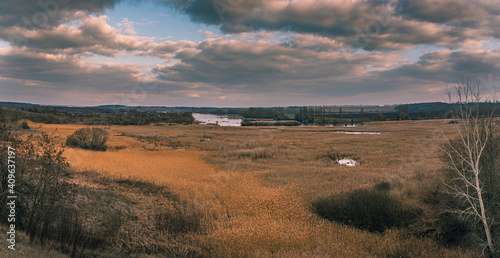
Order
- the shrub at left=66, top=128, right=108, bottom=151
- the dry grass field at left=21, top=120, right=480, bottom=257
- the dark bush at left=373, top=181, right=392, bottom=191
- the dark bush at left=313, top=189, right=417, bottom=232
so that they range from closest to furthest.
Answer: the dry grass field at left=21, top=120, right=480, bottom=257 → the dark bush at left=313, top=189, right=417, bottom=232 → the dark bush at left=373, top=181, right=392, bottom=191 → the shrub at left=66, top=128, right=108, bottom=151

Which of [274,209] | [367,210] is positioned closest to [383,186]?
[367,210]

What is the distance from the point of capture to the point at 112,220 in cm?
1071

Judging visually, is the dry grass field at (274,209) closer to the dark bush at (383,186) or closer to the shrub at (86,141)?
the dark bush at (383,186)

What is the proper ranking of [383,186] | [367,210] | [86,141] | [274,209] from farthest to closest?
[86,141]
[383,186]
[274,209]
[367,210]

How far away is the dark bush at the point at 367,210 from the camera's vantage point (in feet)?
40.1

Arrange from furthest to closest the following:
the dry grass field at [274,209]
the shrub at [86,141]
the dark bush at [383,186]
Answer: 1. the shrub at [86,141]
2. the dark bush at [383,186]
3. the dry grass field at [274,209]

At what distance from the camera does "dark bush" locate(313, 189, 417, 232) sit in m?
12.2

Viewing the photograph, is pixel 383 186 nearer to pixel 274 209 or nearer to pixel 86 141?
pixel 274 209

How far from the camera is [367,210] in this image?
42.7 ft

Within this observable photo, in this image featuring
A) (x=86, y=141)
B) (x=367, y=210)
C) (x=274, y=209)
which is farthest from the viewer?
(x=86, y=141)

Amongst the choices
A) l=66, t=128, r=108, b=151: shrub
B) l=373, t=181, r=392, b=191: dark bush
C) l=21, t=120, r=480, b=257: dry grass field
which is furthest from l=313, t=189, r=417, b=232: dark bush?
l=66, t=128, r=108, b=151: shrub

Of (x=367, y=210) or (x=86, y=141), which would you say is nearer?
(x=367, y=210)

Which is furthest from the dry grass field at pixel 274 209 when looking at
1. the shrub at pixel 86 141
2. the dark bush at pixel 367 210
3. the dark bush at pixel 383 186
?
the shrub at pixel 86 141

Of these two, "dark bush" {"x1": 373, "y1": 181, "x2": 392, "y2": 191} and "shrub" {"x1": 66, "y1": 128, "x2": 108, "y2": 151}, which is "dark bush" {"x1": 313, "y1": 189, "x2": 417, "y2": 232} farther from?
"shrub" {"x1": 66, "y1": 128, "x2": 108, "y2": 151}
